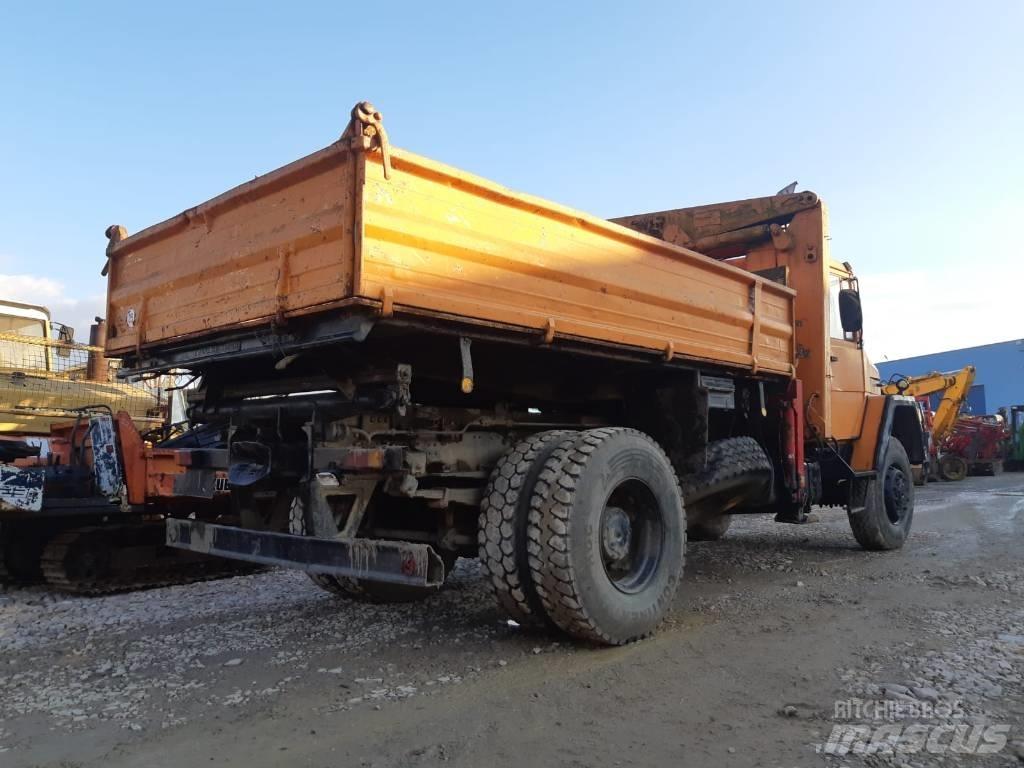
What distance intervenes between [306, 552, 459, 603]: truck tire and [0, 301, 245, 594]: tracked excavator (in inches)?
74.1

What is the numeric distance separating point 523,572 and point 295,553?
1.20m

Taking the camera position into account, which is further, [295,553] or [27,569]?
[27,569]

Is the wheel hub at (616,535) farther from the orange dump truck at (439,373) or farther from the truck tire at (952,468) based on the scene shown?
the truck tire at (952,468)

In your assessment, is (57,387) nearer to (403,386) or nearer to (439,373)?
(439,373)

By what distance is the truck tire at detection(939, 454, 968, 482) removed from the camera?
75.1 ft

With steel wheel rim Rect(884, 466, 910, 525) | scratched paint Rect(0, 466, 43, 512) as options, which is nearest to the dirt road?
scratched paint Rect(0, 466, 43, 512)

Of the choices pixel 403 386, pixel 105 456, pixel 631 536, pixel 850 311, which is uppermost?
pixel 850 311

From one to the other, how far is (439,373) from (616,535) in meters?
1.43

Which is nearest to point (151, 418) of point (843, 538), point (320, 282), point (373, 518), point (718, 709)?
point (373, 518)

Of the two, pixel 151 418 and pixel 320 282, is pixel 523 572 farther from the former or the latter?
pixel 151 418

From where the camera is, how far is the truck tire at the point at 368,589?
5.20 metres

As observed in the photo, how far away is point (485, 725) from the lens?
10.2ft

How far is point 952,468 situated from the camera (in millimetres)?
Result: 23062

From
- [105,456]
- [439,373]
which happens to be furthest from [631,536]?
[105,456]
